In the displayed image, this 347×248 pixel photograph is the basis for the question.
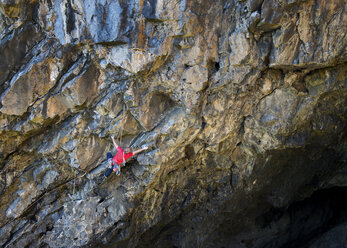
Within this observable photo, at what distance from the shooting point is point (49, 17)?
5.60m

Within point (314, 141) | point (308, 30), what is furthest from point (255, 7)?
point (314, 141)

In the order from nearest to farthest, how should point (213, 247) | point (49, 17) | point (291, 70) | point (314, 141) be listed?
point (49, 17) < point (291, 70) < point (314, 141) < point (213, 247)

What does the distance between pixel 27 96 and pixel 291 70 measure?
21.0ft

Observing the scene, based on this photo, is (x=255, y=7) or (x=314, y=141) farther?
(x=314, y=141)

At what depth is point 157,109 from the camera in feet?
22.6

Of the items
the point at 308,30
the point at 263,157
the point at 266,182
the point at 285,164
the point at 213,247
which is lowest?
the point at 213,247

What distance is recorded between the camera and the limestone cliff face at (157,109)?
18.8 feet

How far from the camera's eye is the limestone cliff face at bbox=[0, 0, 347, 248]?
5.73 meters

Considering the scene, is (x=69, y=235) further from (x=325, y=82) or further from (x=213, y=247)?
(x=325, y=82)

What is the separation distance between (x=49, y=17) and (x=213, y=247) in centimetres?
924

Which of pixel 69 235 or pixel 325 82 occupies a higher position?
pixel 325 82

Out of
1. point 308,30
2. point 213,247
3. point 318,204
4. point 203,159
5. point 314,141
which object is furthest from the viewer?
point 318,204

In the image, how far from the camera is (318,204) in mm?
11492

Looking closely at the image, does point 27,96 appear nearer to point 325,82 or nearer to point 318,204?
point 325,82
